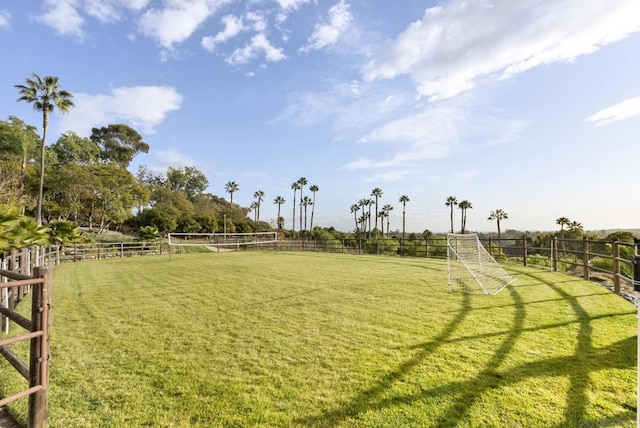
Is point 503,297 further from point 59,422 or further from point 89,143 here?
point 89,143

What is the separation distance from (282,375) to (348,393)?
2.32 ft

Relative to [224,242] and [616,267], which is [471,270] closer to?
[616,267]

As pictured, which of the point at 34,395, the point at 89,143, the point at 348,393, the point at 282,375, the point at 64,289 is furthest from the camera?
the point at 89,143

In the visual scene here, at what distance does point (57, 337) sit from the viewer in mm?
4273

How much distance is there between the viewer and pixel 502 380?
9.48ft

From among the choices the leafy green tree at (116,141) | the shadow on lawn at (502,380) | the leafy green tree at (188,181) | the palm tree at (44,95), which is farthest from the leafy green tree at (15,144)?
the shadow on lawn at (502,380)

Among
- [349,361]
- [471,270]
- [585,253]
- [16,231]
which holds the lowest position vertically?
[349,361]

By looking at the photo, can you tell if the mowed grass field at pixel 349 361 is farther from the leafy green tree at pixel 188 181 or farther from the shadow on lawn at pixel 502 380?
the leafy green tree at pixel 188 181

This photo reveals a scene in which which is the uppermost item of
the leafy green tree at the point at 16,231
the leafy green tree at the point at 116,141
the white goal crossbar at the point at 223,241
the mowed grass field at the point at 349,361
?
the leafy green tree at the point at 116,141

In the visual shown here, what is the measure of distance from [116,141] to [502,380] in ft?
204

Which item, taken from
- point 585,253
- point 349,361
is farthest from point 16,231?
point 585,253

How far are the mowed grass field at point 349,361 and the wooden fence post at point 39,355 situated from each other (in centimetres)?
18

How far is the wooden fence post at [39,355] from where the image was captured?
2.26 meters

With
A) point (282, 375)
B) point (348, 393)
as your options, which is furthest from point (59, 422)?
point (348, 393)
